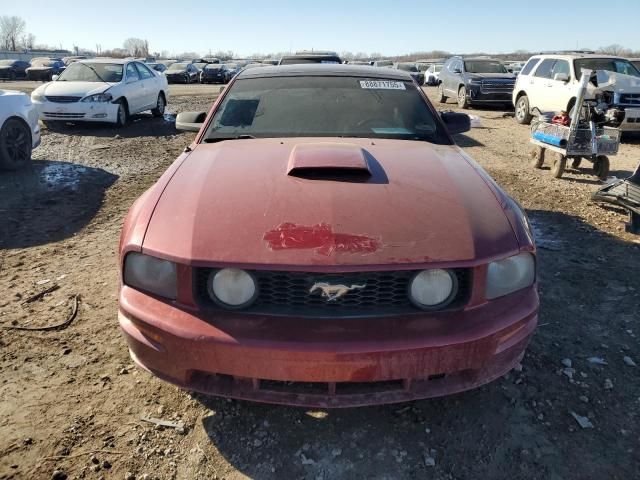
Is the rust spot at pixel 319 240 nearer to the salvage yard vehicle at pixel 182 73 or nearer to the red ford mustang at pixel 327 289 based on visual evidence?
the red ford mustang at pixel 327 289

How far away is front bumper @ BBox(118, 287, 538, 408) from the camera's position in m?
1.87

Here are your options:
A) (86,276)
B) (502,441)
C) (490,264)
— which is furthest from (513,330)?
(86,276)

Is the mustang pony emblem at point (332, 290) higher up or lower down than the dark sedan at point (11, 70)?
lower down

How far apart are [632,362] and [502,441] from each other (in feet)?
3.72

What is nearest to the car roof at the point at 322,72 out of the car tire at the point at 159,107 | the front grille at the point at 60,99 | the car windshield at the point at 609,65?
the front grille at the point at 60,99

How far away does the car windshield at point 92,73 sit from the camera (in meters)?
11.3

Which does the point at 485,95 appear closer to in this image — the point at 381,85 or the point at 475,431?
the point at 381,85

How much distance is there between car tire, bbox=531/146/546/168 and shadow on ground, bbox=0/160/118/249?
21.1 ft

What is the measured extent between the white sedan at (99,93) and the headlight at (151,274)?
9.54 metres

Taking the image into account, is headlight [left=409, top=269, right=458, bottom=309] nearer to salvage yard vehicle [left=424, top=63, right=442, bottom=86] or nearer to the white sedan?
the white sedan

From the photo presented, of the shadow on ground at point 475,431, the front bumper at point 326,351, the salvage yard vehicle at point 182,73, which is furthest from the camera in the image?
the salvage yard vehicle at point 182,73

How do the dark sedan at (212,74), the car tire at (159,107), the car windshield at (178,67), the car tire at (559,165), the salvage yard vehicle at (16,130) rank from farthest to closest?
the dark sedan at (212,74) → the car windshield at (178,67) → the car tire at (159,107) → the car tire at (559,165) → the salvage yard vehicle at (16,130)

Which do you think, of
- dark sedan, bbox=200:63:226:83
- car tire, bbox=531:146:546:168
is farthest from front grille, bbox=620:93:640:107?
dark sedan, bbox=200:63:226:83

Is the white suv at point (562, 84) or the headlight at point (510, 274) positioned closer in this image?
the headlight at point (510, 274)
